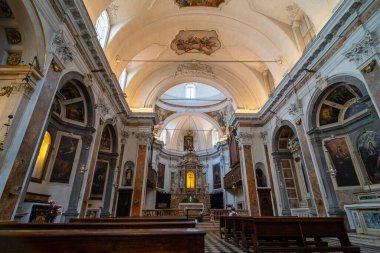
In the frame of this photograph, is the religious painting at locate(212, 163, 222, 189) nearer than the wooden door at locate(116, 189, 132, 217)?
No

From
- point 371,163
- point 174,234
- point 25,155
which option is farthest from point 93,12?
point 371,163

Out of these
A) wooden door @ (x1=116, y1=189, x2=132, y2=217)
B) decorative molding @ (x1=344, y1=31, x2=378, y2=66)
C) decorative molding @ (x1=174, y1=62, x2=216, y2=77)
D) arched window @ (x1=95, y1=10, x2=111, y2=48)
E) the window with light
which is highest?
the window with light

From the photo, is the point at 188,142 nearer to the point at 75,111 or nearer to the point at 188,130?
the point at 188,130

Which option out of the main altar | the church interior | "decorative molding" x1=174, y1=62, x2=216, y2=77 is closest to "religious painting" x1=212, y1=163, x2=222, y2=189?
the main altar

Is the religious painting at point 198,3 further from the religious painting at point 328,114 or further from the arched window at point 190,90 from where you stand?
the arched window at point 190,90

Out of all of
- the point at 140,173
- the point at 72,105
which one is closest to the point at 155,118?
the point at 140,173

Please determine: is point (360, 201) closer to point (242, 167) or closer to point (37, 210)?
point (242, 167)

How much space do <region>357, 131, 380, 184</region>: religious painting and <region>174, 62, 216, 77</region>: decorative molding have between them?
995cm

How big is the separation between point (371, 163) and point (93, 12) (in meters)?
11.4

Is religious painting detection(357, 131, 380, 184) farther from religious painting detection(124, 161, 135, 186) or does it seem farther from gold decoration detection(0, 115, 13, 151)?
religious painting detection(124, 161, 135, 186)

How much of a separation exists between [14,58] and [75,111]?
9.75ft

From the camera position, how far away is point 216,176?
68.9 ft

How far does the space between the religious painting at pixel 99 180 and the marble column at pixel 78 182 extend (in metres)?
2.26

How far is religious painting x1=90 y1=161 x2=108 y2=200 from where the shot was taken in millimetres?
9411
